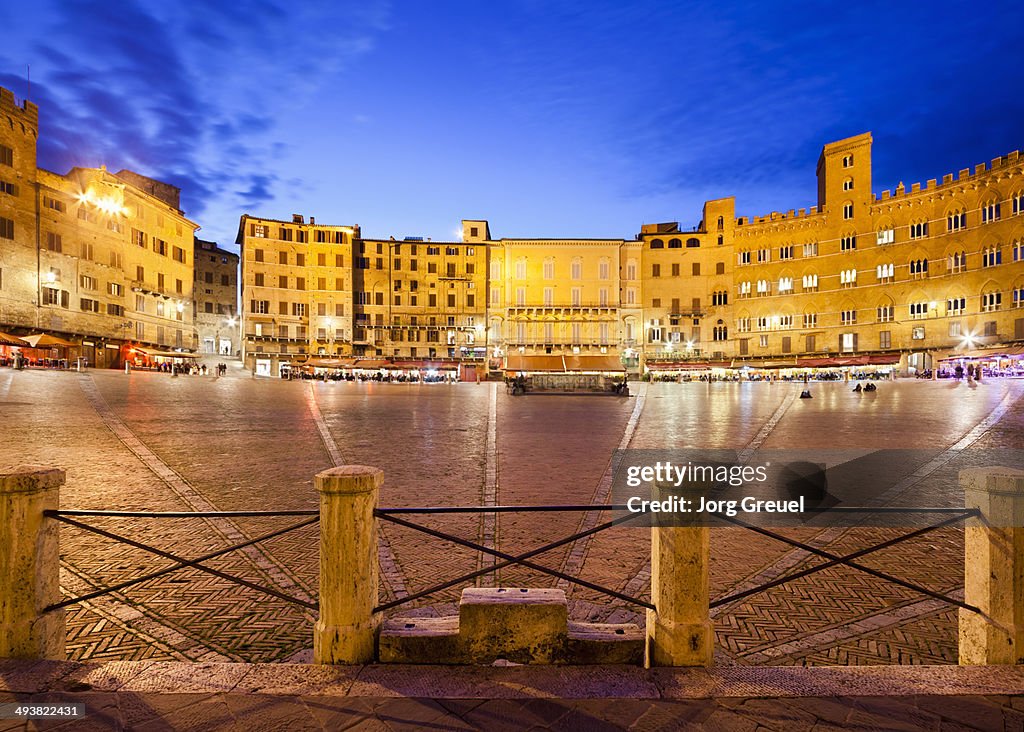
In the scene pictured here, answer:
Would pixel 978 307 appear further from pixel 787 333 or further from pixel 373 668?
pixel 373 668

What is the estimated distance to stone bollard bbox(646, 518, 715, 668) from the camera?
2834 millimetres

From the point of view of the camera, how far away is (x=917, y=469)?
26.3 feet

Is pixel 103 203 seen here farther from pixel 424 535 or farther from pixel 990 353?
pixel 990 353

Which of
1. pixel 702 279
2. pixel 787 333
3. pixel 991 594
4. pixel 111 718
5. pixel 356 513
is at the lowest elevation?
pixel 111 718

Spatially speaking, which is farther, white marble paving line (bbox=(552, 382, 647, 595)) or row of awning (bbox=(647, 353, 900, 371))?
row of awning (bbox=(647, 353, 900, 371))

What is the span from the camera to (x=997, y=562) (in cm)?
291

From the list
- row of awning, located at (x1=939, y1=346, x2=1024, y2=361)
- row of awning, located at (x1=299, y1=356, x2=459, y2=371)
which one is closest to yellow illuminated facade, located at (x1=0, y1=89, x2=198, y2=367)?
row of awning, located at (x1=299, y1=356, x2=459, y2=371)

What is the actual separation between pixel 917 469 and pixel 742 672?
23.5 ft

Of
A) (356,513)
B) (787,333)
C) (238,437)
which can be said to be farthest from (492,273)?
(356,513)

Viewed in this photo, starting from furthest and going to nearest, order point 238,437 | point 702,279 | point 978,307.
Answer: point 702,279 → point 978,307 → point 238,437

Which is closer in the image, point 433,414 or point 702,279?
point 433,414

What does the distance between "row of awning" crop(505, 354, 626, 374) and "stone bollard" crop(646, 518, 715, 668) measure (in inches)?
1262

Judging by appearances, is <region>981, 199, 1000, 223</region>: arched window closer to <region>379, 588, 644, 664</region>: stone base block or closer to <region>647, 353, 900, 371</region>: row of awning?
<region>647, 353, 900, 371</region>: row of awning

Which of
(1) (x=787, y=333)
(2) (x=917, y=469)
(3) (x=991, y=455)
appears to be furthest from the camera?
(1) (x=787, y=333)
